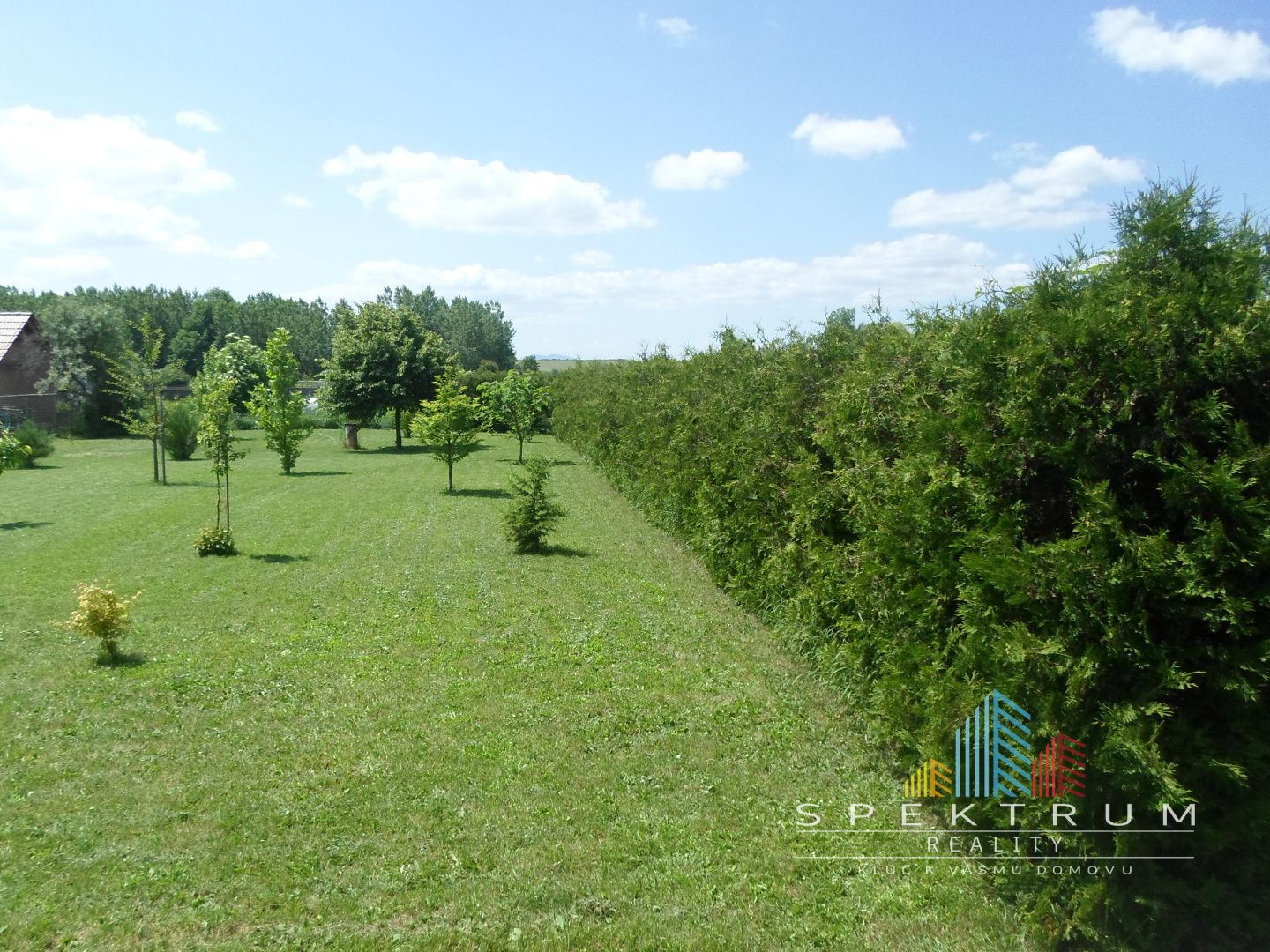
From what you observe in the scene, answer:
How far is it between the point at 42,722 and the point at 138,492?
16005mm

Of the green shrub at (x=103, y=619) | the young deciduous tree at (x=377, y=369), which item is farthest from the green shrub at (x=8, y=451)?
the young deciduous tree at (x=377, y=369)

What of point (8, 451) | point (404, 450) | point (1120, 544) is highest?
point (8, 451)

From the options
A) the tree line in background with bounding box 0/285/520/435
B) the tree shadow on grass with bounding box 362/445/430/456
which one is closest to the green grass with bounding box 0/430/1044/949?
the tree shadow on grass with bounding box 362/445/430/456

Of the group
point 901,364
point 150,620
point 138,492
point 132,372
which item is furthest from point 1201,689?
point 132,372

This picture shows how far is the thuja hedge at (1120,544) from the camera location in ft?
10.8

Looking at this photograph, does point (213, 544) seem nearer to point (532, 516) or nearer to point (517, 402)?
point (532, 516)

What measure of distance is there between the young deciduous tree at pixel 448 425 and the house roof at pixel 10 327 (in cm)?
2921

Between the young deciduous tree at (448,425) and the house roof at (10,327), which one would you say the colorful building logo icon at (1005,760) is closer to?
the young deciduous tree at (448,425)

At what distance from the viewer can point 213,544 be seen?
13.1 meters

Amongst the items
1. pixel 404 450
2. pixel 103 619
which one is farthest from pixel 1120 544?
pixel 404 450

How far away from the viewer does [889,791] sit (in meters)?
5.30

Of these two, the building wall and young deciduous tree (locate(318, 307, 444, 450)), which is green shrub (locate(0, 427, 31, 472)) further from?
the building wall

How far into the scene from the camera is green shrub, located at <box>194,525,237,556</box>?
13062mm

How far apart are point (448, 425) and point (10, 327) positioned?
3122cm
